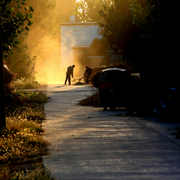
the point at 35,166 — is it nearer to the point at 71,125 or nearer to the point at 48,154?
the point at 48,154

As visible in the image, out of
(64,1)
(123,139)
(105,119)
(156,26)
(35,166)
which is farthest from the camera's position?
(64,1)

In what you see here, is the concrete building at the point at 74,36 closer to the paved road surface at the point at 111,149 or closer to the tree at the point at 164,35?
→ the tree at the point at 164,35

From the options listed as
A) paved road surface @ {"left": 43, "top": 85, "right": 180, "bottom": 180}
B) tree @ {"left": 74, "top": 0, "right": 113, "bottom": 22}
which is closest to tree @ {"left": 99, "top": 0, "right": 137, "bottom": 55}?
paved road surface @ {"left": 43, "top": 85, "right": 180, "bottom": 180}

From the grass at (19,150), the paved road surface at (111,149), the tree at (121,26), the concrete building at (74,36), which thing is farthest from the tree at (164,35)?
the concrete building at (74,36)

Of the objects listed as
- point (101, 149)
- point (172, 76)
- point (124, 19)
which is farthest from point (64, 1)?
point (101, 149)

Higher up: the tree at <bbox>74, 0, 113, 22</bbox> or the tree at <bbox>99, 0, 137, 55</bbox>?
the tree at <bbox>74, 0, 113, 22</bbox>

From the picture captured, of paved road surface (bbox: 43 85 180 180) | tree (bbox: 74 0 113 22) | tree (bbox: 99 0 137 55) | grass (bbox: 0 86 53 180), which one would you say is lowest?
paved road surface (bbox: 43 85 180 180)

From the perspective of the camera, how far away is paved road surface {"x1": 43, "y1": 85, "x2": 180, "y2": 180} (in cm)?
543

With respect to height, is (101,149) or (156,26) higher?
(156,26)

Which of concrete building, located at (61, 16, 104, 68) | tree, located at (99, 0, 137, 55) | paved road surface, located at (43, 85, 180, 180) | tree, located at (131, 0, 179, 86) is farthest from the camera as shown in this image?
concrete building, located at (61, 16, 104, 68)

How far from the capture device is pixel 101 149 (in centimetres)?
709

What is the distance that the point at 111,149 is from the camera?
7.09 m

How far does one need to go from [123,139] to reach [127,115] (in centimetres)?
438

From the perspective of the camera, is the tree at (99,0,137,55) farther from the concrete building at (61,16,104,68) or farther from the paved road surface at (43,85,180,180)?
the concrete building at (61,16,104,68)
